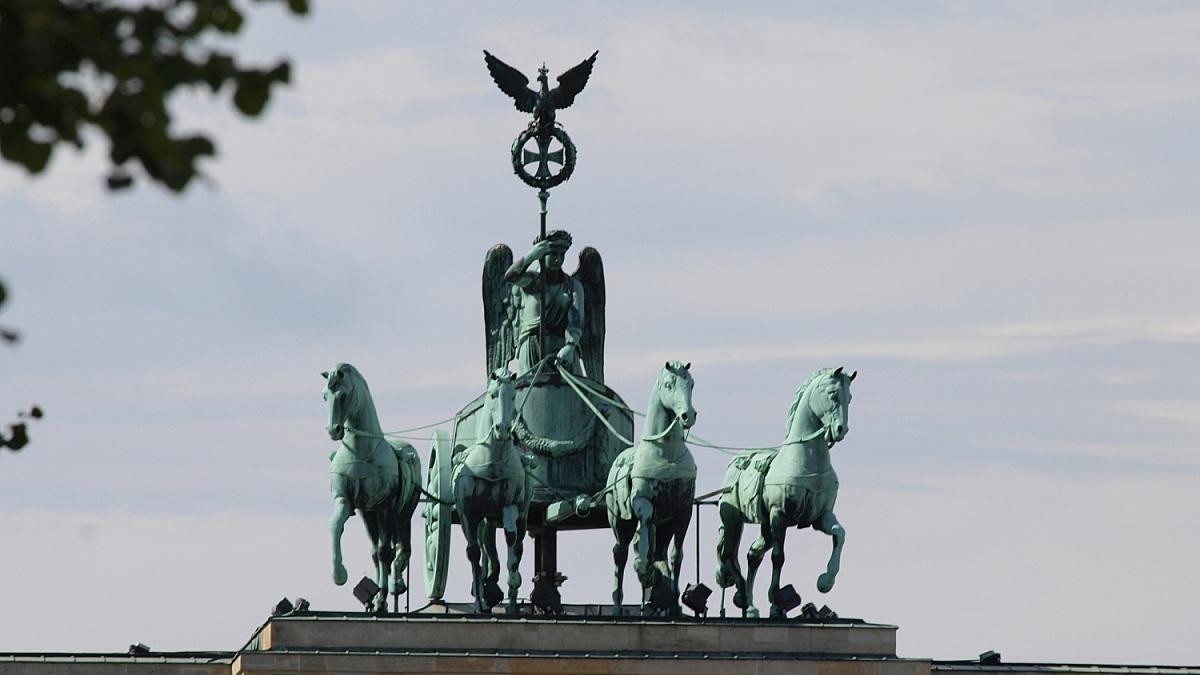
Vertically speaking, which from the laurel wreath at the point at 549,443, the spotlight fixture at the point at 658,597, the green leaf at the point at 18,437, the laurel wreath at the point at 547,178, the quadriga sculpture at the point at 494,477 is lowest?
the green leaf at the point at 18,437

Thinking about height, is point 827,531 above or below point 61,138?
above

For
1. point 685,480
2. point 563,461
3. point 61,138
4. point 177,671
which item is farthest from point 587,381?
point 61,138

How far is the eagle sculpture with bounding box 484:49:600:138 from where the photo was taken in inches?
1732

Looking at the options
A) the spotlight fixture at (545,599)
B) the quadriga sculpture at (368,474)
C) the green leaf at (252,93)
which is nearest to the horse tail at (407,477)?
the quadriga sculpture at (368,474)

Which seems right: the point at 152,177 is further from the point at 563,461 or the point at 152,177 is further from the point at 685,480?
the point at 563,461

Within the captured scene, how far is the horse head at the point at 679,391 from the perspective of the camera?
38.2 meters

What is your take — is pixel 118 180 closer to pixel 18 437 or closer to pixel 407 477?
pixel 18 437

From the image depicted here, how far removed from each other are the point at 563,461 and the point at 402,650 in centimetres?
383

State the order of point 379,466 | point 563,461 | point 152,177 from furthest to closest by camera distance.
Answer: point 563,461
point 379,466
point 152,177

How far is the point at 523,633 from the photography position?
41000 mm

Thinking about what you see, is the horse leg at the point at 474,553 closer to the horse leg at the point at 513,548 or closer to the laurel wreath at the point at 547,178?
the horse leg at the point at 513,548

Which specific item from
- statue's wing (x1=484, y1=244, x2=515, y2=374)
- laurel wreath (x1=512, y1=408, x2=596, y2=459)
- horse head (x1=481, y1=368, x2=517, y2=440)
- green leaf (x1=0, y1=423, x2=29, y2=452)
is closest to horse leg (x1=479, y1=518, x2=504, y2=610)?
laurel wreath (x1=512, y1=408, x2=596, y2=459)

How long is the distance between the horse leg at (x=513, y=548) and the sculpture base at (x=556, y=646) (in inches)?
15.6

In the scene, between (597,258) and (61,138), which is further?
(597,258)
